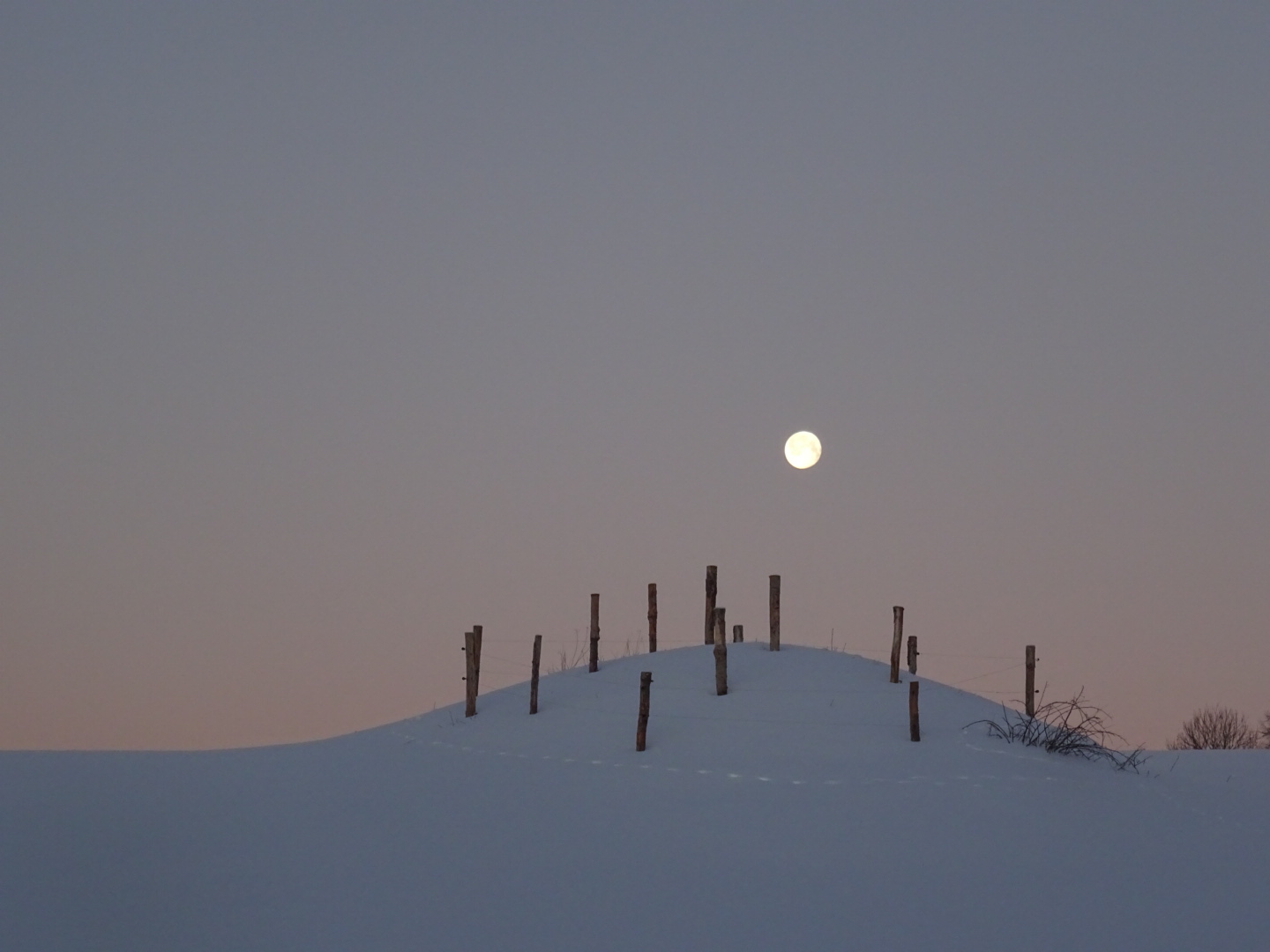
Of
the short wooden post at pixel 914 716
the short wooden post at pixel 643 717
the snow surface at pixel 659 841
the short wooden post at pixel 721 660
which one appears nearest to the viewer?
the snow surface at pixel 659 841

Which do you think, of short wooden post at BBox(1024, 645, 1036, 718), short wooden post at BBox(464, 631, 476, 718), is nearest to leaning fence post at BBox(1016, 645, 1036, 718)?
short wooden post at BBox(1024, 645, 1036, 718)

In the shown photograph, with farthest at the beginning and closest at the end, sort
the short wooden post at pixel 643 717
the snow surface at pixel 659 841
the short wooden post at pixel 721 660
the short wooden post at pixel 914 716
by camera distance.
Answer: the short wooden post at pixel 721 660
the short wooden post at pixel 643 717
the short wooden post at pixel 914 716
the snow surface at pixel 659 841

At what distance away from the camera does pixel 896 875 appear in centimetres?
1853

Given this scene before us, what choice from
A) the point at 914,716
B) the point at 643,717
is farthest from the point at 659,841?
the point at 914,716

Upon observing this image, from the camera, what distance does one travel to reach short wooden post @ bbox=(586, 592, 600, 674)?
96.5 feet

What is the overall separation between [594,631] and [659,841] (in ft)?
33.2

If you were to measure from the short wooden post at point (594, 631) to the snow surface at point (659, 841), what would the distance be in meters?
3.14

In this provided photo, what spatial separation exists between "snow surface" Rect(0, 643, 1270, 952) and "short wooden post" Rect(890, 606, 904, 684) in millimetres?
528

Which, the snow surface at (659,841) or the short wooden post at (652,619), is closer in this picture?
the snow surface at (659,841)

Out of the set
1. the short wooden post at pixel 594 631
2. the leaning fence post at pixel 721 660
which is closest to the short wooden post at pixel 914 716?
the leaning fence post at pixel 721 660

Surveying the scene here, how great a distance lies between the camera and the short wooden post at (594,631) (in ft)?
96.5

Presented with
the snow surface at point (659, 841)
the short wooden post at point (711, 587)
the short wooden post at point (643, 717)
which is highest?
the short wooden post at point (711, 587)

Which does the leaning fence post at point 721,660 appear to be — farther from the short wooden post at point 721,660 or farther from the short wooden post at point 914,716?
the short wooden post at point 914,716

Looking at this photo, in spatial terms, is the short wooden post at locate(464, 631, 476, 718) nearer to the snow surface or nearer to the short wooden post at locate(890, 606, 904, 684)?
the snow surface
